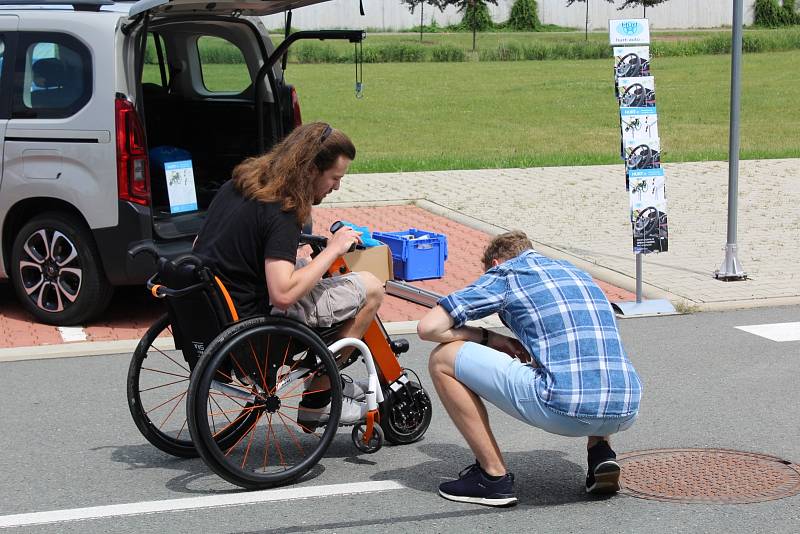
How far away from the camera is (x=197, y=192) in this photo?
9289mm

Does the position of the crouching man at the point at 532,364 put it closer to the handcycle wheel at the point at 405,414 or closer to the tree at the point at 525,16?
the handcycle wheel at the point at 405,414

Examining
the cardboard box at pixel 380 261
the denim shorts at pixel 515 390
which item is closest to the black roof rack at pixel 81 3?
the cardboard box at pixel 380 261

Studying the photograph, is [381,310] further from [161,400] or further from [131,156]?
[161,400]

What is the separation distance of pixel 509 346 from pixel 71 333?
4.17 meters

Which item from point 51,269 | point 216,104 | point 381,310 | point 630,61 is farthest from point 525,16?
point 51,269

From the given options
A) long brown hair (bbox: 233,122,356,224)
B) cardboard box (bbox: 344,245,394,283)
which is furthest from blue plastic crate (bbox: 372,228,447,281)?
long brown hair (bbox: 233,122,356,224)

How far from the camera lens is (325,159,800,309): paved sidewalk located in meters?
9.85

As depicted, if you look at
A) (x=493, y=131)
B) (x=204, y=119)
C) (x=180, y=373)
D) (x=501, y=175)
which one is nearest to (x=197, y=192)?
(x=204, y=119)

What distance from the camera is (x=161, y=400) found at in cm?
680

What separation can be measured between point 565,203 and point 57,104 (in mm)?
6826

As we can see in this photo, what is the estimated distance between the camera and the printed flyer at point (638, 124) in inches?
347

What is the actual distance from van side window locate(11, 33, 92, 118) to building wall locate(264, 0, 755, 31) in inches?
3008

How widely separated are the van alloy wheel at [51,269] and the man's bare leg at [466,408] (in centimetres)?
410

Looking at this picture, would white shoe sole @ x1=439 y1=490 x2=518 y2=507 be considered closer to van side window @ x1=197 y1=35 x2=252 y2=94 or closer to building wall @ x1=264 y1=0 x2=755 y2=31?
van side window @ x1=197 y1=35 x2=252 y2=94
